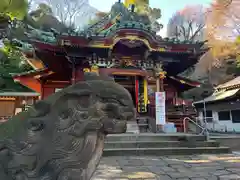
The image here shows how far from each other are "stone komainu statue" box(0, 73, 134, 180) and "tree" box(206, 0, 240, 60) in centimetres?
1976

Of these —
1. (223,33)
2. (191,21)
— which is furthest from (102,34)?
(191,21)

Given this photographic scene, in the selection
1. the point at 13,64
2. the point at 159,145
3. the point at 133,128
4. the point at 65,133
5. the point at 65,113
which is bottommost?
the point at 159,145

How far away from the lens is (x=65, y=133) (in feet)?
6.23

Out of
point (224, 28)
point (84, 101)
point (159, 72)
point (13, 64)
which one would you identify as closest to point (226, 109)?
point (224, 28)

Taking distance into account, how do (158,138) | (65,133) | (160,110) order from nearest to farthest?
(65,133) < (158,138) < (160,110)

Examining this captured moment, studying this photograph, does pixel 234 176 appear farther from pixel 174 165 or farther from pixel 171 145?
pixel 171 145

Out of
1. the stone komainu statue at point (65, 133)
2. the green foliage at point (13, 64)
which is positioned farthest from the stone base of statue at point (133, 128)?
the green foliage at point (13, 64)

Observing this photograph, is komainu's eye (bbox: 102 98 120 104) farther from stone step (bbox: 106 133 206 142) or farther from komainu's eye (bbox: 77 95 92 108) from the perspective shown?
stone step (bbox: 106 133 206 142)

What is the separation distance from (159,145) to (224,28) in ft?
58.7

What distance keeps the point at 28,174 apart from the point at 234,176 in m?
4.10

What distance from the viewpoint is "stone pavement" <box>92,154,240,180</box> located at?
4.10 metres

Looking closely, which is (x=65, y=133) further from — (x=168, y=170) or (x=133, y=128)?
(x=133, y=128)

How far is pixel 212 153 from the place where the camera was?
690 centimetres

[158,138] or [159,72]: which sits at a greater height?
[159,72]
